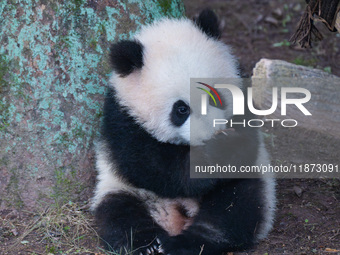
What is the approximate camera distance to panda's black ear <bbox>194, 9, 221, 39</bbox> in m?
3.75

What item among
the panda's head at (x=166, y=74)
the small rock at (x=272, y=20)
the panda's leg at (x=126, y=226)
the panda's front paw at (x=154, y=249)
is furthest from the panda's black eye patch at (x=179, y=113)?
the small rock at (x=272, y=20)

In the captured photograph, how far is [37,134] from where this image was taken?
13.5ft

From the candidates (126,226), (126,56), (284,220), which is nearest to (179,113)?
(126,56)

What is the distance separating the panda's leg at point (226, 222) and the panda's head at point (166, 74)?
498 mm

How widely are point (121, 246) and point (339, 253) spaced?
1.59m

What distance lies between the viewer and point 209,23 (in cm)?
375

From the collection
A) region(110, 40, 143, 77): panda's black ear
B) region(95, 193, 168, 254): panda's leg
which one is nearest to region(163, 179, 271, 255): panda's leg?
region(95, 193, 168, 254): panda's leg

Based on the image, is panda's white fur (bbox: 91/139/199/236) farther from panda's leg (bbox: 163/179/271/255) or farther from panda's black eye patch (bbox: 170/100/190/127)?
panda's black eye patch (bbox: 170/100/190/127)

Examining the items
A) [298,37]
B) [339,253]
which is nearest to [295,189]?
[339,253]

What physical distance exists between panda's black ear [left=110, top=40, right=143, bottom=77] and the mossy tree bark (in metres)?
0.71

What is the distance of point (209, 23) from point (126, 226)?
5.51ft

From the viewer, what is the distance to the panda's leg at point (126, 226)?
11.8ft

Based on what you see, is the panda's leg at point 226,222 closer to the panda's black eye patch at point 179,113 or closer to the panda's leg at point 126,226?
the panda's leg at point 126,226

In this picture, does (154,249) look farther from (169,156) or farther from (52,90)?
(52,90)
